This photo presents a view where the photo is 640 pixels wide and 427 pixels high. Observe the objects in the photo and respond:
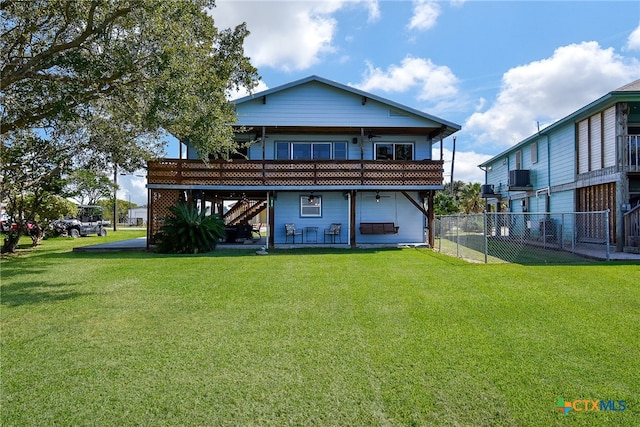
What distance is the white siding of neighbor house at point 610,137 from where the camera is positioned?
44.2ft

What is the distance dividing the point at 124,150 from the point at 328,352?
12.6 m

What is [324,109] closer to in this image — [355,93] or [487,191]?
[355,93]

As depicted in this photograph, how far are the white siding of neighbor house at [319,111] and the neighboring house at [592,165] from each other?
19.1ft

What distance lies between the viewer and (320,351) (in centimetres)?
404

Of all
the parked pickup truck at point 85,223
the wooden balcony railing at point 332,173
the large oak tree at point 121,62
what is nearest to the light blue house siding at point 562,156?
the wooden balcony railing at point 332,173

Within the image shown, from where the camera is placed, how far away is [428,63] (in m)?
14.0

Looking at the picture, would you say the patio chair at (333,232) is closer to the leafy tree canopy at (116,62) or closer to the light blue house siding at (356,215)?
the light blue house siding at (356,215)

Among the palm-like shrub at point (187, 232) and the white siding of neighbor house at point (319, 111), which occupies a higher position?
the white siding of neighbor house at point (319, 111)

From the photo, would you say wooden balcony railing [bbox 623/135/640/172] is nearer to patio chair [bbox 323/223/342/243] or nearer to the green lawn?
the green lawn

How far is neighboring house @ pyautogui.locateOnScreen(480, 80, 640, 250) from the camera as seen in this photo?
13039 mm

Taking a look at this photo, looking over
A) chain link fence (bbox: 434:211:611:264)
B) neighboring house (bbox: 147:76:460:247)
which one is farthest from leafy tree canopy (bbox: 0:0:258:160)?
chain link fence (bbox: 434:211:611:264)

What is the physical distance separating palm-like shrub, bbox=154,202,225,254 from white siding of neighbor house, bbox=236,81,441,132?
4.59 m

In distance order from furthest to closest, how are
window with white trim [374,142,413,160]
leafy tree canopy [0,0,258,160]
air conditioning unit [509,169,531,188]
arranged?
air conditioning unit [509,169,531,188]
window with white trim [374,142,413,160]
leafy tree canopy [0,0,258,160]

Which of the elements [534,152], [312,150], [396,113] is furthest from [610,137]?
[312,150]
